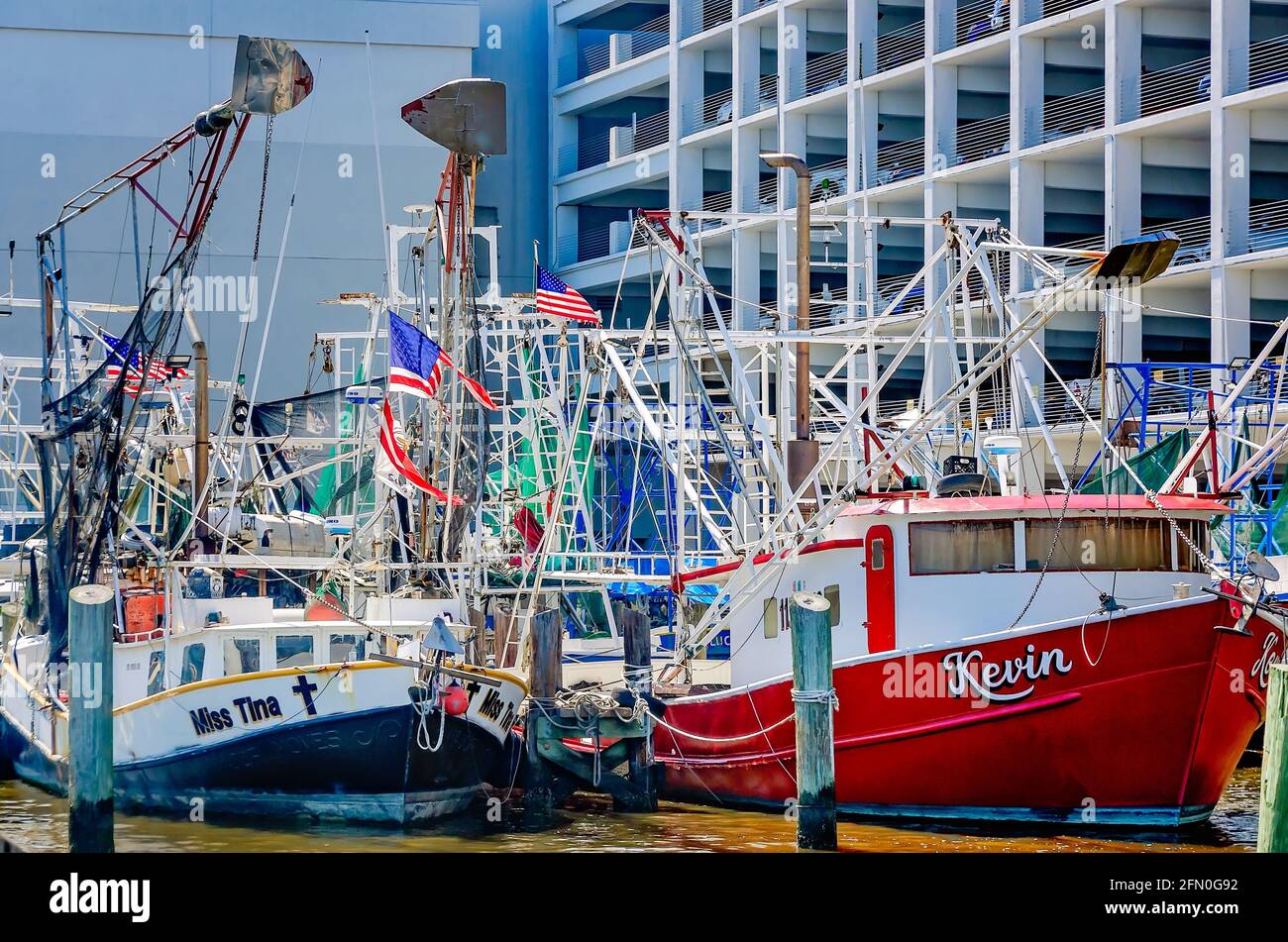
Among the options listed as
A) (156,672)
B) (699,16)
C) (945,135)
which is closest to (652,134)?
(699,16)

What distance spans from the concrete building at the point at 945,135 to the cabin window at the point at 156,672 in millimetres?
17144

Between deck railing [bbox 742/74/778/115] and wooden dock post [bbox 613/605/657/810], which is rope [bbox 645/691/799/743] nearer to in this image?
wooden dock post [bbox 613/605/657/810]

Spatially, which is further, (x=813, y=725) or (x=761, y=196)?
(x=761, y=196)

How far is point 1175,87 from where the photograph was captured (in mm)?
45844

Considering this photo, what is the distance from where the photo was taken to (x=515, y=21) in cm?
6556

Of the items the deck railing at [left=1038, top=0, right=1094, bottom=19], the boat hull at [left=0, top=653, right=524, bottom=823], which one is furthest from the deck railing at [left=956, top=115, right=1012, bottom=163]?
the boat hull at [left=0, top=653, right=524, bottom=823]

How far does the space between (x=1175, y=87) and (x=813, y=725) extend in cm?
3051

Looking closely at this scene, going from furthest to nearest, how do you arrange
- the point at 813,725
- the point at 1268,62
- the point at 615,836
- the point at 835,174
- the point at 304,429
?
the point at 835,174 < the point at 1268,62 < the point at 304,429 < the point at 615,836 < the point at 813,725

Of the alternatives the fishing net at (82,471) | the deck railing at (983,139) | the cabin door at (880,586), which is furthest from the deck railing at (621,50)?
the cabin door at (880,586)

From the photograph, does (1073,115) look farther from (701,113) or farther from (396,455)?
(396,455)

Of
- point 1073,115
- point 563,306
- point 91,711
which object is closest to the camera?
point 91,711
